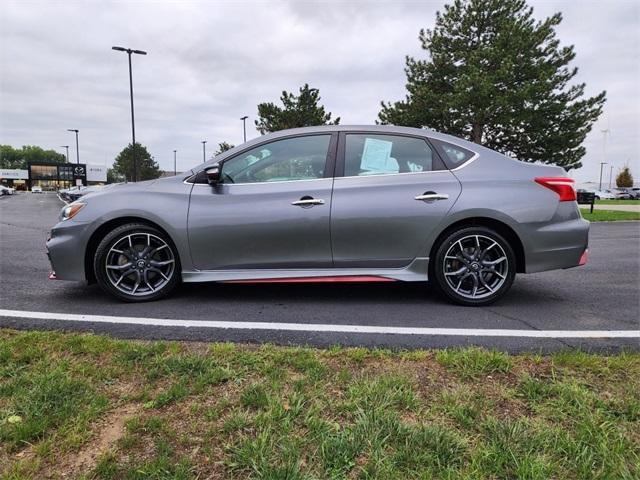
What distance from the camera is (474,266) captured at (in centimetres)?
373

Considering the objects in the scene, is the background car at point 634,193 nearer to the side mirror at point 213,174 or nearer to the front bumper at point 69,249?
the side mirror at point 213,174

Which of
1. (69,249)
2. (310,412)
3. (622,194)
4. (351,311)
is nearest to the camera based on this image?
(310,412)

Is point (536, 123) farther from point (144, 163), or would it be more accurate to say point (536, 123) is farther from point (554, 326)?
point (144, 163)

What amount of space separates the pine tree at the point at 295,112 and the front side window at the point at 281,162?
1152 inches

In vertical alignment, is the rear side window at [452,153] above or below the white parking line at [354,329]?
above

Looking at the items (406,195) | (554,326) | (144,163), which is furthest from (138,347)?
(144,163)

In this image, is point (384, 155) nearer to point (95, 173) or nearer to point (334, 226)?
point (334, 226)

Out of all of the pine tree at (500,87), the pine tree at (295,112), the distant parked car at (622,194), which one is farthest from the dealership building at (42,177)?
the distant parked car at (622,194)

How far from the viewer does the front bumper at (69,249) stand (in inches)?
146

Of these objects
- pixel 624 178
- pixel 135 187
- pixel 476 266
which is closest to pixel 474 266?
pixel 476 266

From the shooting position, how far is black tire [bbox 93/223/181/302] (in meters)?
3.72

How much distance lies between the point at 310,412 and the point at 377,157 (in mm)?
2449

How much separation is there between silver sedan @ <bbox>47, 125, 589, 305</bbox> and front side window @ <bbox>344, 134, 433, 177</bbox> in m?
0.02

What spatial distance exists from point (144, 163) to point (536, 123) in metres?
58.9
